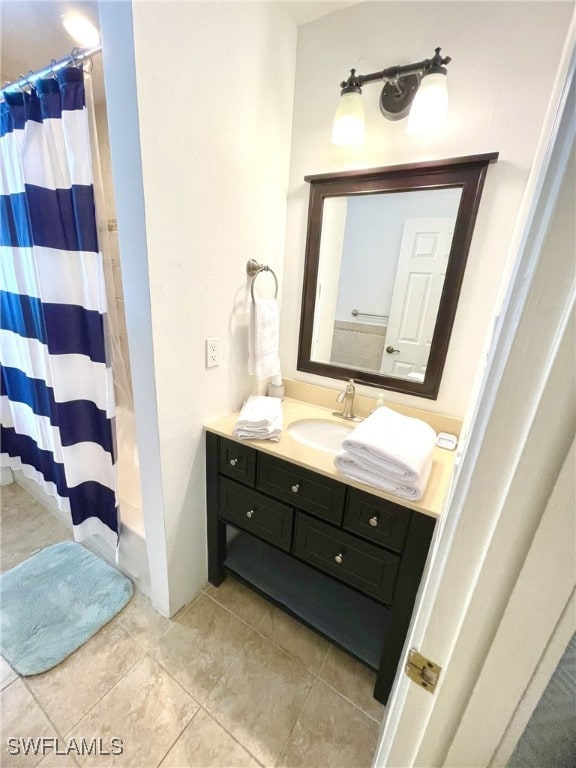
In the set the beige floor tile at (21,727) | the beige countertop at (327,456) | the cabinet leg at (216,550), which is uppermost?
the beige countertop at (327,456)

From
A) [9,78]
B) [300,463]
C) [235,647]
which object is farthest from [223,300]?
[9,78]

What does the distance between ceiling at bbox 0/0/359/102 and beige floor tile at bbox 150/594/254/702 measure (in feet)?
7.86

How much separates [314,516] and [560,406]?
3.10 ft

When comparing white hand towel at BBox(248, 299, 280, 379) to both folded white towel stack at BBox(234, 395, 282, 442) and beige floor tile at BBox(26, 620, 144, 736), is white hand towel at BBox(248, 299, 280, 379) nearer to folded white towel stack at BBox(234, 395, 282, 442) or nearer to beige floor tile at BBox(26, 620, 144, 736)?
folded white towel stack at BBox(234, 395, 282, 442)

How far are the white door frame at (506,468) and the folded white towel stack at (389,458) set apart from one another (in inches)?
19.1

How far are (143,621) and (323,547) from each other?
91 centimetres

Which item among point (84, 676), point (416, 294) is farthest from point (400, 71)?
point (84, 676)

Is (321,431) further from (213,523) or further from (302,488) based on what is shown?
(213,523)

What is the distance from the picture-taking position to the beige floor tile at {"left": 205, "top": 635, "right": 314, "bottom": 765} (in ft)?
3.28

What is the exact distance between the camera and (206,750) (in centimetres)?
96

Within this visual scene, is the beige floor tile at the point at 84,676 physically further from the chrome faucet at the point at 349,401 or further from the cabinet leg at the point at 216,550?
the chrome faucet at the point at 349,401

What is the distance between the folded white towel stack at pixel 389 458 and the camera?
0.88m

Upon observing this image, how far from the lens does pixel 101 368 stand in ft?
3.96

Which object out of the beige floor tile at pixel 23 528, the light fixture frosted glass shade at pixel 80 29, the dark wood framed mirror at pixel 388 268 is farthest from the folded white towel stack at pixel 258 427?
the light fixture frosted glass shade at pixel 80 29
